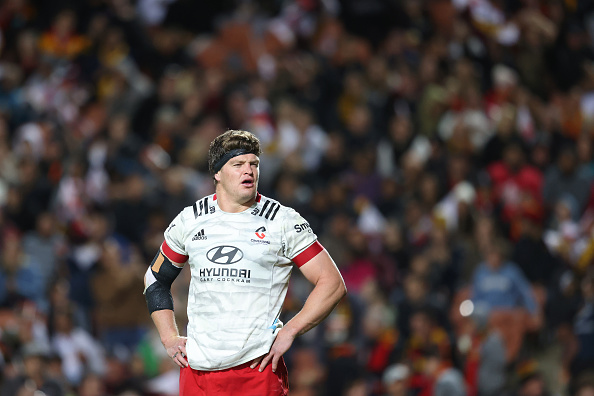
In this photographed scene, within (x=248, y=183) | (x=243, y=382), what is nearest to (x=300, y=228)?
(x=248, y=183)

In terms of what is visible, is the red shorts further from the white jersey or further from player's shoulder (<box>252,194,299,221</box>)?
player's shoulder (<box>252,194,299,221</box>)

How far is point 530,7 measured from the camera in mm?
16531

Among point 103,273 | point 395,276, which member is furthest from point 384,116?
point 103,273

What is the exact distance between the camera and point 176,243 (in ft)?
19.4

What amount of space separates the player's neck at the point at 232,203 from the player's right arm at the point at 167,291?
31 cm

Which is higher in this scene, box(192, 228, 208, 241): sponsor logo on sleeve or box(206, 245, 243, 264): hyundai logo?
box(192, 228, 208, 241): sponsor logo on sleeve

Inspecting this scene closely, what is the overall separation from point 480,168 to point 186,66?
18.8ft

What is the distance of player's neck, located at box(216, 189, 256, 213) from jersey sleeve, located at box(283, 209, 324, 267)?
0.26m

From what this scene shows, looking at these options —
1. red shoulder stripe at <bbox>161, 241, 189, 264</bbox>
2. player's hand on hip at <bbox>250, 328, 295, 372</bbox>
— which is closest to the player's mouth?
red shoulder stripe at <bbox>161, 241, 189, 264</bbox>

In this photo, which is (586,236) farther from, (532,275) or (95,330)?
(95,330)

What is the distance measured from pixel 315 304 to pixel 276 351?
0.37 meters

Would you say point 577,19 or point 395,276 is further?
point 577,19

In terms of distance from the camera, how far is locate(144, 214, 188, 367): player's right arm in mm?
5820

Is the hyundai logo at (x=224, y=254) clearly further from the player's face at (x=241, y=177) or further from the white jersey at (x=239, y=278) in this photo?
the player's face at (x=241, y=177)
